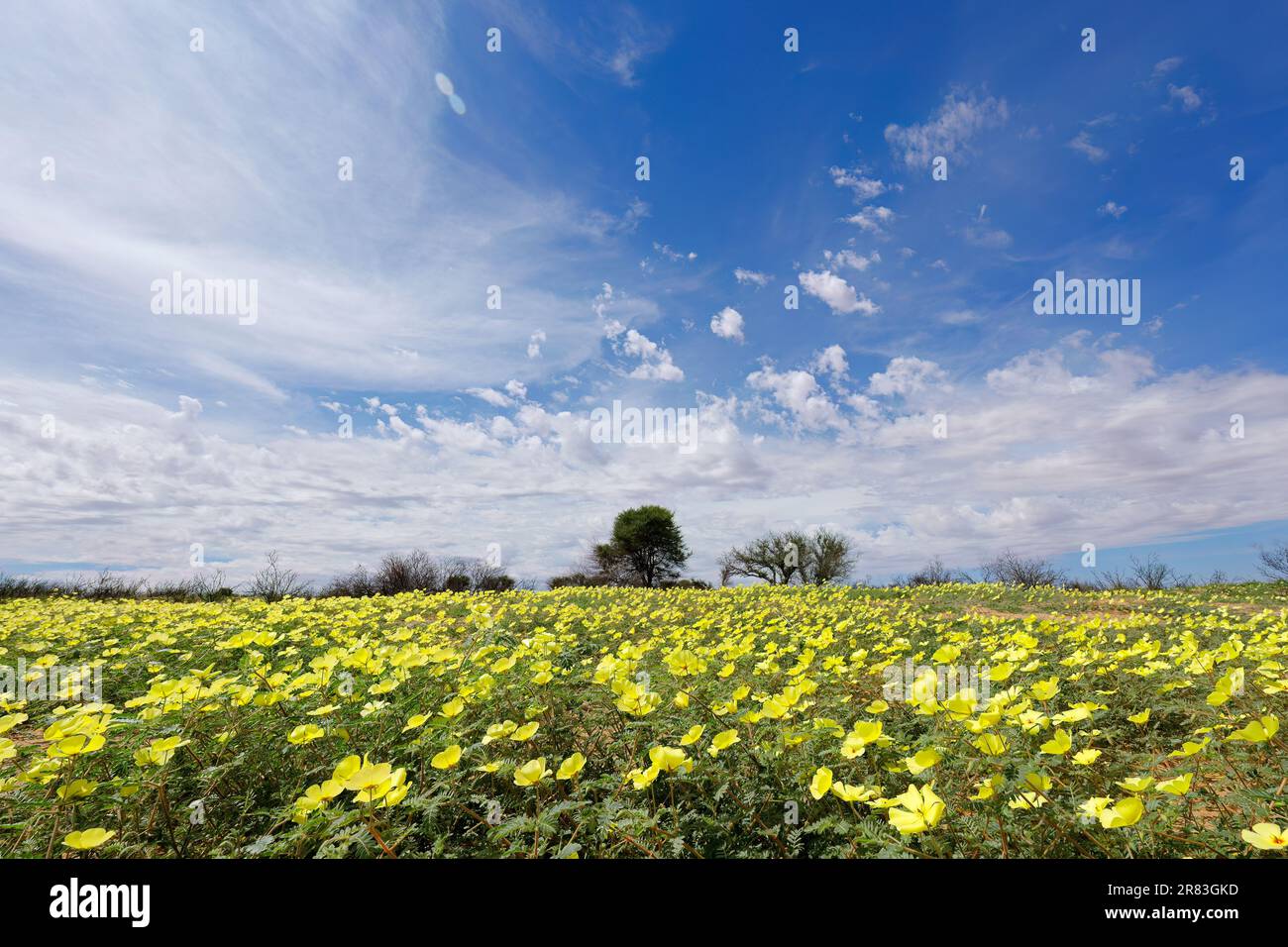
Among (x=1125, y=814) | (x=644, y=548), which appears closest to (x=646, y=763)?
(x=1125, y=814)

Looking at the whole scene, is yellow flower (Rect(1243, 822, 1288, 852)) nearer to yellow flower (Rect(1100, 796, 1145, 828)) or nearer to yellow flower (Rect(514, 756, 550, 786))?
yellow flower (Rect(1100, 796, 1145, 828))

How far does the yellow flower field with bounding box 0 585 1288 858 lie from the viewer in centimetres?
171

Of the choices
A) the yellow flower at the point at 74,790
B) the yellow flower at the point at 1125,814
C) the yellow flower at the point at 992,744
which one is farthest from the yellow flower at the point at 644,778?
the yellow flower at the point at 74,790

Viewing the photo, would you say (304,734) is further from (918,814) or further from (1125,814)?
(1125,814)

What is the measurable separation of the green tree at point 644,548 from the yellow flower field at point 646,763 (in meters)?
31.1

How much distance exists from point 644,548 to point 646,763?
33.2m

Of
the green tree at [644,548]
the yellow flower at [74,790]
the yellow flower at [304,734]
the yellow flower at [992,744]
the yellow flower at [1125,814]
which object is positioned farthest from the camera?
the green tree at [644,548]

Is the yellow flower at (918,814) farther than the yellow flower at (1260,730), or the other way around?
the yellow flower at (1260,730)

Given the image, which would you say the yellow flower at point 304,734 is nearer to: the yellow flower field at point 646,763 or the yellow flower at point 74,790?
the yellow flower field at point 646,763

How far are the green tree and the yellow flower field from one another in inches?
1226

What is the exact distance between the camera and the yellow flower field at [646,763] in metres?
1.71

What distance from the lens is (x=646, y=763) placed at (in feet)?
7.88
